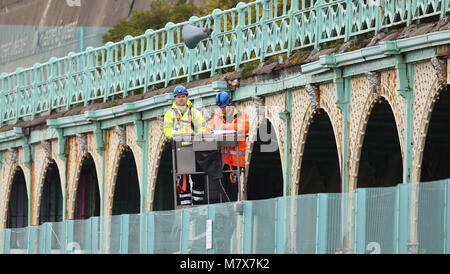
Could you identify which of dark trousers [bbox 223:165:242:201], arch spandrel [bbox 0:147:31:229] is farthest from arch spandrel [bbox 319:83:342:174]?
arch spandrel [bbox 0:147:31:229]

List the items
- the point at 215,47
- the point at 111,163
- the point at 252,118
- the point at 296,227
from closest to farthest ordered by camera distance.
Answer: the point at 296,227 < the point at 252,118 < the point at 215,47 < the point at 111,163

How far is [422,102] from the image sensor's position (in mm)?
22016

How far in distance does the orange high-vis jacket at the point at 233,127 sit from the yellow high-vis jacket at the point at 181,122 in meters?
0.24

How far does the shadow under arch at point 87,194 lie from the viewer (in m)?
42.2

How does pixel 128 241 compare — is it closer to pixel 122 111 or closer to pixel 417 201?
pixel 417 201

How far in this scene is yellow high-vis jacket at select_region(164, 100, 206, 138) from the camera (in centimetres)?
2252

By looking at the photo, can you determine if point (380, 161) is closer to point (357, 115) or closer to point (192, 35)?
point (192, 35)

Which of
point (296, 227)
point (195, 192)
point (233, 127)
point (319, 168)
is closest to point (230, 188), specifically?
point (195, 192)

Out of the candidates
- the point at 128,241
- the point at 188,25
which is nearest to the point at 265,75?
the point at 188,25

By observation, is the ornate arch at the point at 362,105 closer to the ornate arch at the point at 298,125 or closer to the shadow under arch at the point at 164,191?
the ornate arch at the point at 298,125

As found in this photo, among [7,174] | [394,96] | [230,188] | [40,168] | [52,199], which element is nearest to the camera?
[230,188]

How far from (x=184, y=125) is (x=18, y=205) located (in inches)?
979

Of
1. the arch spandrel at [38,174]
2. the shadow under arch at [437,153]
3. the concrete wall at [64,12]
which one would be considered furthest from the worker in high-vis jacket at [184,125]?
the concrete wall at [64,12]

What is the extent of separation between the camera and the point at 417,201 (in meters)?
15.8
